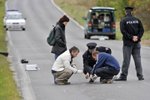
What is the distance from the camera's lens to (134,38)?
1769cm

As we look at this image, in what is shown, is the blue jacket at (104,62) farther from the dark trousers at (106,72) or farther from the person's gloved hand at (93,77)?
the person's gloved hand at (93,77)

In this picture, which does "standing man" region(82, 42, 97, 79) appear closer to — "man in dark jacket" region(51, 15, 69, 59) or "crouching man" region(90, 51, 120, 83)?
"crouching man" region(90, 51, 120, 83)

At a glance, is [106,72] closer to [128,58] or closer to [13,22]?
[128,58]

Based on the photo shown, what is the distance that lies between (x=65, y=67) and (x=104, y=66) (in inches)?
41.4

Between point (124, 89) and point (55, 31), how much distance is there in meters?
4.01

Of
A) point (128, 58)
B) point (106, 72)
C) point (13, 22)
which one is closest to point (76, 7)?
point (13, 22)

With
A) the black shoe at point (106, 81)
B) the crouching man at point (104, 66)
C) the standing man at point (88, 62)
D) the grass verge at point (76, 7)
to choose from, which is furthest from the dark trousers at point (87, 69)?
the grass verge at point (76, 7)

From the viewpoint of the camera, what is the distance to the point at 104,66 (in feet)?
56.0

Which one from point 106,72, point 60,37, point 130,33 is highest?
point 130,33

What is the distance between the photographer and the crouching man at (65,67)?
17000 millimetres

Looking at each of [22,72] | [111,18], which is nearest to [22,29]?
[111,18]

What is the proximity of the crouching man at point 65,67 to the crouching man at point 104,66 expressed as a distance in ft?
1.59

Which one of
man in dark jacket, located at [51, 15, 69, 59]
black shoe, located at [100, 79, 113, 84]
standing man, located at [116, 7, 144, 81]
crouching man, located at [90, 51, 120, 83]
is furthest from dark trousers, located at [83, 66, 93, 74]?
man in dark jacket, located at [51, 15, 69, 59]

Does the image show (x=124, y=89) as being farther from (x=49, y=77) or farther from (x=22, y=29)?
(x=22, y=29)
